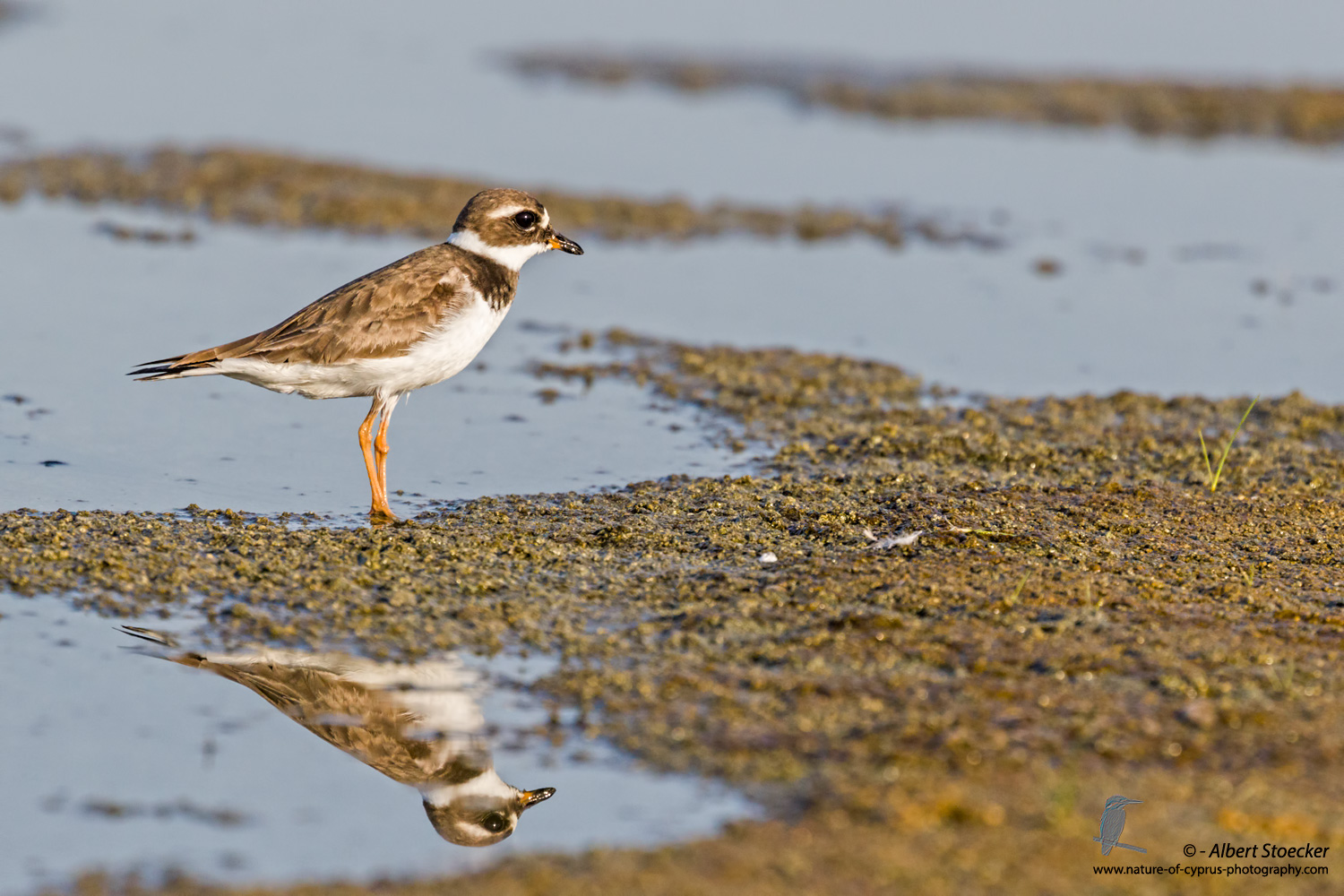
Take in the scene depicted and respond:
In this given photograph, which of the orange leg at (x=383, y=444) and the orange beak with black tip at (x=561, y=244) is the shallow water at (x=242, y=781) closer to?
the orange leg at (x=383, y=444)

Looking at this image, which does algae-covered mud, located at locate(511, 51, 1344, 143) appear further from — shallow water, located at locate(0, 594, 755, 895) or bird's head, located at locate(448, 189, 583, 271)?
shallow water, located at locate(0, 594, 755, 895)

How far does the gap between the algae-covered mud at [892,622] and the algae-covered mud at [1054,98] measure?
44.9 feet

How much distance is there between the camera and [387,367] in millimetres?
8273

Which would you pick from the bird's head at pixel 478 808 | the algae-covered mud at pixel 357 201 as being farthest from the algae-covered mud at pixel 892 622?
the algae-covered mud at pixel 357 201

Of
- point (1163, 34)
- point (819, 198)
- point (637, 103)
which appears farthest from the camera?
point (1163, 34)

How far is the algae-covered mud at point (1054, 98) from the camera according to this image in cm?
2194

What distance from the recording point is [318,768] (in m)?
5.42

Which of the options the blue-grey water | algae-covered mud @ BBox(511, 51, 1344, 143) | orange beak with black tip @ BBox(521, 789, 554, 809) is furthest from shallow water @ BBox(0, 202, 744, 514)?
algae-covered mud @ BBox(511, 51, 1344, 143)

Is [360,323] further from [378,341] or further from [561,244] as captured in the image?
[561,244]

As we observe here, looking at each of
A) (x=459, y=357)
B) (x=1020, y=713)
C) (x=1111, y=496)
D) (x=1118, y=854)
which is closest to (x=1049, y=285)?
(x=1111, y=496)

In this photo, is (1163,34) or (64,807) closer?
(64,807)

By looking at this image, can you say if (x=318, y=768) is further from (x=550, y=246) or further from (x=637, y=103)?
(x=637, y=103)

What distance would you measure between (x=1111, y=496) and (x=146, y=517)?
5422mm

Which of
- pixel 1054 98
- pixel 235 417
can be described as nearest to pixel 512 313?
pixel 235 417
